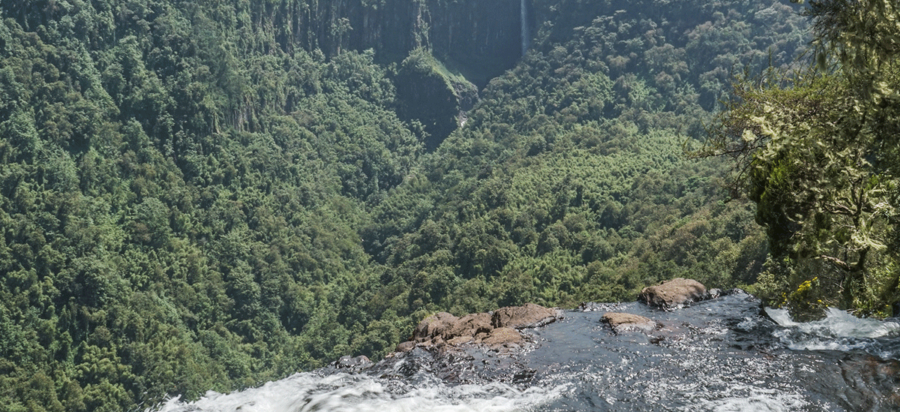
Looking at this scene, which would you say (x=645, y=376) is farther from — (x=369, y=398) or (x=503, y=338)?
(x=369, y=398)

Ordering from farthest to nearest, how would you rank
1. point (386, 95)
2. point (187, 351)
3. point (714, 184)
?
point (386, 95), point (187, 351), point (714, 184)

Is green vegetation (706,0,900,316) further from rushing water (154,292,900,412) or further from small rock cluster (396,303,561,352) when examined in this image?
small rock cluster (396,303,561,352)

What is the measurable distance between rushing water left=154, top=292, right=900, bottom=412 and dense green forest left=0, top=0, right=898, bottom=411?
51.0ft

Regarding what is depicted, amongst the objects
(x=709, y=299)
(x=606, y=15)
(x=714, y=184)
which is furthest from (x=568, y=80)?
(x=709, y=299)

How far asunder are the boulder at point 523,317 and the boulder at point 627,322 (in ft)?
5.91

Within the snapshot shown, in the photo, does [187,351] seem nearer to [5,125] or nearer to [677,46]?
[5,125]

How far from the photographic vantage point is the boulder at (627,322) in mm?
19344

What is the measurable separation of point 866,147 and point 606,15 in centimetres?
12026

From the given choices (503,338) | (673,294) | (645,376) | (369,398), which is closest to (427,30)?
(673,294)

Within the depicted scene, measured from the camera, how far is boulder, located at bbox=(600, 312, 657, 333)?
63.5 feet

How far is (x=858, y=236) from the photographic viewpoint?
11.9 metres

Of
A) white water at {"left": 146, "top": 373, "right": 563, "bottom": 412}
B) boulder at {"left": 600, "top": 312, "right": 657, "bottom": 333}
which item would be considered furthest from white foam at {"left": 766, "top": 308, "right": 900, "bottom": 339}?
white water at {"left": 146, "top": 373, "right": 563, "bottom": 412}

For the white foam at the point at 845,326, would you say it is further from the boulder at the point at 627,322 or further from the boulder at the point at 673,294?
the boulder at the point at 673,294

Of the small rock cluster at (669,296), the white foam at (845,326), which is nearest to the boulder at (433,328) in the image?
the small rock cluster at (669,296)
